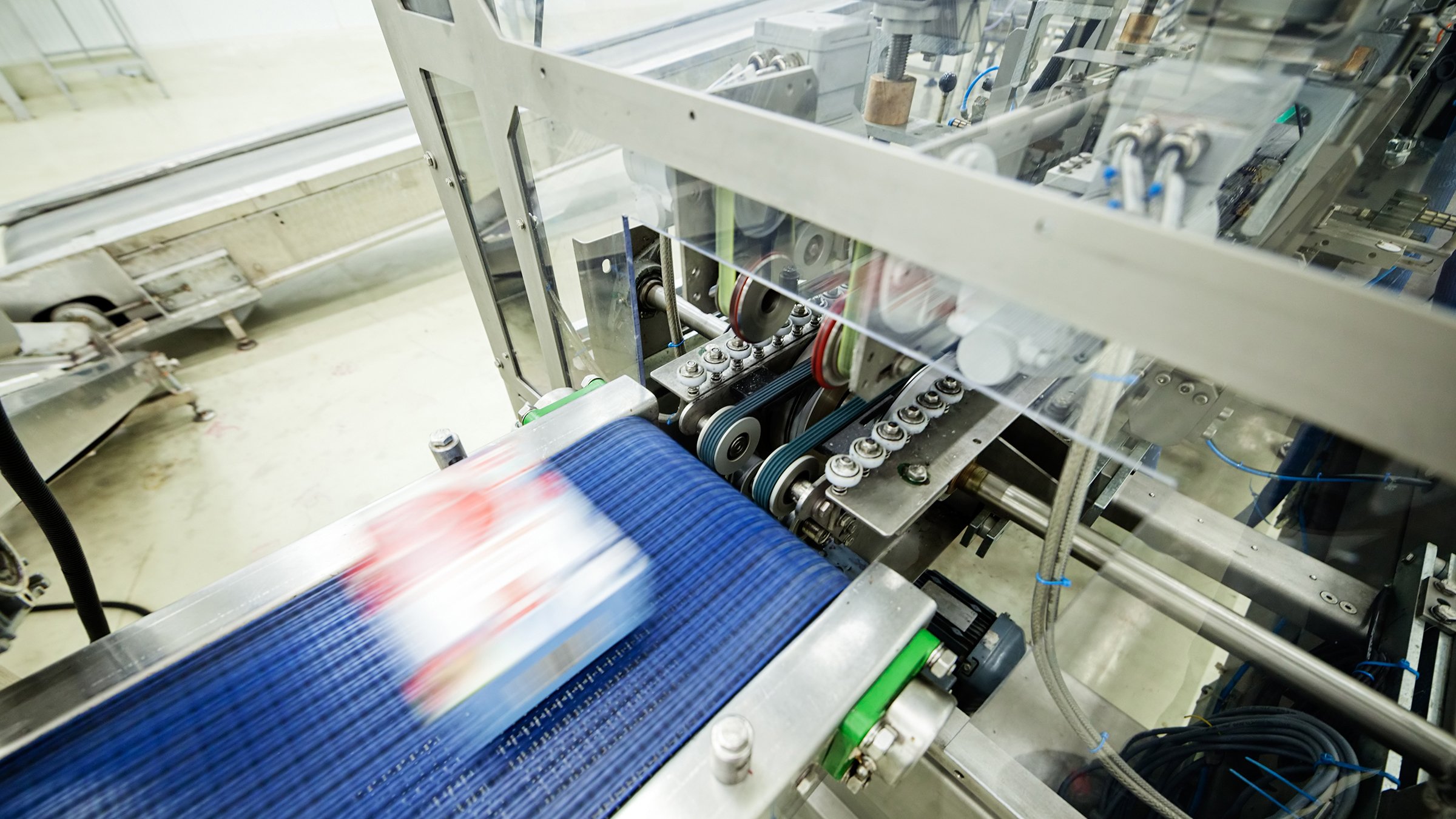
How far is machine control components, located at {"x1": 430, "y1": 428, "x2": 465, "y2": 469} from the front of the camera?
1.00 m

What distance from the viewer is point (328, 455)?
2.15 m

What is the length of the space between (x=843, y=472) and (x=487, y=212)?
101 cm

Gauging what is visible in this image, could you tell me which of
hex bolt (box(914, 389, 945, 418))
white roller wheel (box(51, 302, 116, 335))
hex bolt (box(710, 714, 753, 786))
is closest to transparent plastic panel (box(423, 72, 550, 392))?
hex bolt (box(914, 389, 945, 418))

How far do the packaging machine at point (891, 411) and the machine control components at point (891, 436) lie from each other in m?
0.01

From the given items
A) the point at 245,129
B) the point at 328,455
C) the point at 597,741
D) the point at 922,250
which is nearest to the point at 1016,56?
the point at 922,250

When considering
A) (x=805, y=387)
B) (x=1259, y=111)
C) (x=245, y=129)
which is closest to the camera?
(x=1259, y=111)

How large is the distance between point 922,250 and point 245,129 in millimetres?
5230

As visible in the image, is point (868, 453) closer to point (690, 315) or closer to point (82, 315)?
point (690, 315)

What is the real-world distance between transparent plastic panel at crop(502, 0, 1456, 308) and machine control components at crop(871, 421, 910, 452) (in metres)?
0.39

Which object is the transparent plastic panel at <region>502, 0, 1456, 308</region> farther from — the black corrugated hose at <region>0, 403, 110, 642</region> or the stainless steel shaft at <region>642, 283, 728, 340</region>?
the black corrugated hose at <region>0, 403, 110, 642</region>

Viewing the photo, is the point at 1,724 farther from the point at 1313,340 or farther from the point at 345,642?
the point at 1313,340

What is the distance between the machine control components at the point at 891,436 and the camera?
0.91m

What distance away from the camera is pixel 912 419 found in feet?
3.13

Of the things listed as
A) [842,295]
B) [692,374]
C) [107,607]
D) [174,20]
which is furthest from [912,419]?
[174,20]
